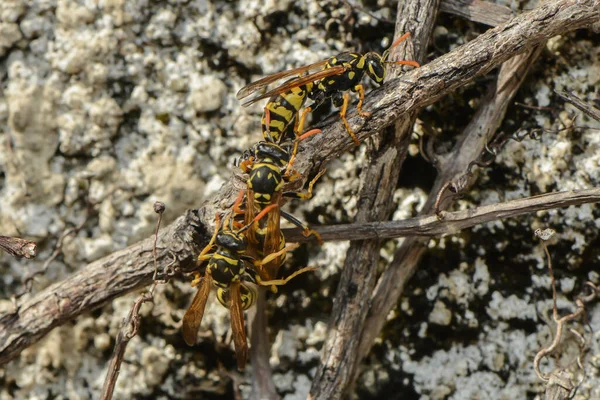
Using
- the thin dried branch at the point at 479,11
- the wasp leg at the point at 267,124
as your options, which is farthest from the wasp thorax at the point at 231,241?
the thin dried branch at the point at 479,11

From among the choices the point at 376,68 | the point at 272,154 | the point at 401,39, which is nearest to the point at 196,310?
the point at 272,154

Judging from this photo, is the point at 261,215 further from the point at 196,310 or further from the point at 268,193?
the point at 196,310

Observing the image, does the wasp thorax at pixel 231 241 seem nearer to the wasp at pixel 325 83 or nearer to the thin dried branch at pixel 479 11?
the wasp at pixel 325 83

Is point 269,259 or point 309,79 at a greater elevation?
point 309,79

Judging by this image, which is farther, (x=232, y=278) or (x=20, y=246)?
(x=232, y=278)

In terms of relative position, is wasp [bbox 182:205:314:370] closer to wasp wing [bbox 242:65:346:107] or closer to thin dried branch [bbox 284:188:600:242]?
thin dried branch [bbox 284:188:600:242]

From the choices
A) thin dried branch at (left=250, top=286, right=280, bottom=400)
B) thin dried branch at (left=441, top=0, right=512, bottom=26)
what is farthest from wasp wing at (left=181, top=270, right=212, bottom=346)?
thin dried branch at (left=441, top=0, right=512, bottom=26)

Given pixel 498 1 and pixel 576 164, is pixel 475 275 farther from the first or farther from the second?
pixel 498 1

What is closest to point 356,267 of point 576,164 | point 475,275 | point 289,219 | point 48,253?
point 289,219
